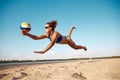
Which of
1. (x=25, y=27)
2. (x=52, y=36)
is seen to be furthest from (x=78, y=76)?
(x=25, y=27)

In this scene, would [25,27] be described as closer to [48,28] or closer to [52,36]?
[48,28]

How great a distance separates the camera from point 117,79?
2364cm

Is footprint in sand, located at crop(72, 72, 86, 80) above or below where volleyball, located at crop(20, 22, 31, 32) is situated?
below

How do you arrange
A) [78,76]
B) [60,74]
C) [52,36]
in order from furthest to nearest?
[78,76] → [60,74] → [52,36]

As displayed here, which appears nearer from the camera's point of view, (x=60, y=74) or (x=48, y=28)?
(x=48, y=28)

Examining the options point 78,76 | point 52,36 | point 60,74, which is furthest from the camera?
point 78,76

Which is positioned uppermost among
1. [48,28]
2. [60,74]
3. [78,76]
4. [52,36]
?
[48,28]

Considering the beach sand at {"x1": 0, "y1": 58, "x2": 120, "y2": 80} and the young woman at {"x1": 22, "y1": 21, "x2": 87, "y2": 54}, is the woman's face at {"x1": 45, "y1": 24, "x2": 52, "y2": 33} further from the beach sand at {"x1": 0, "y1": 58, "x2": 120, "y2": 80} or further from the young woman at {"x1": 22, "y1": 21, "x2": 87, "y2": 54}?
the beach sand at {"x1": 0, "y1": 58, "x2": 120, "y2": 80}

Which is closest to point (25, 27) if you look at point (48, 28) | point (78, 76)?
point (48, 28)

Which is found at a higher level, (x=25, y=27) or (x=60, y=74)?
(x=25, y=27)

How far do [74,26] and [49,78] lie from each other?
44.3 ft

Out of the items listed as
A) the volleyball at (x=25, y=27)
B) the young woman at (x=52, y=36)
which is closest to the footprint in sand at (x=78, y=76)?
the young woman at (x=52, y=36)

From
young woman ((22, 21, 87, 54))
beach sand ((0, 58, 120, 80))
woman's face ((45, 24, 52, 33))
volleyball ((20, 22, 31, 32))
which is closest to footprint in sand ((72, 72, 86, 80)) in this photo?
beach sand ((0, 58, 120, 80))

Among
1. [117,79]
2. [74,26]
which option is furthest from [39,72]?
[74,26]
